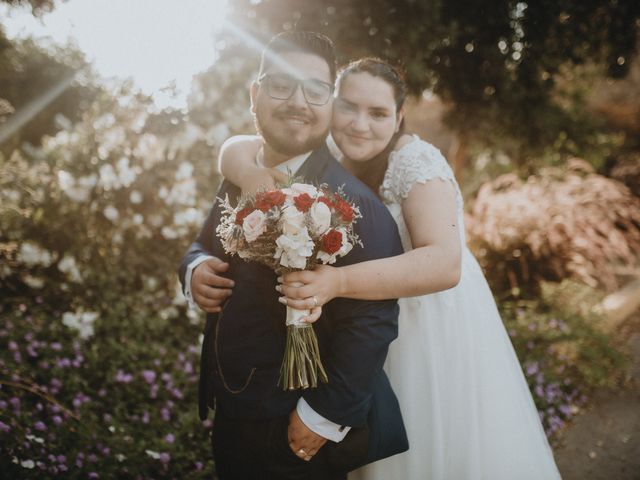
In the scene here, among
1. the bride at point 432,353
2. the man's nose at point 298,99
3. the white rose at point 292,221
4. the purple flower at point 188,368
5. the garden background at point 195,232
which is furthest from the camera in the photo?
the purple flower at point 188,368

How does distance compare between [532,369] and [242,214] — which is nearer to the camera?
[242,214]

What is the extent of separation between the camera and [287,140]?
1945mm

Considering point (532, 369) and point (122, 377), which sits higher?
point (122, 377)

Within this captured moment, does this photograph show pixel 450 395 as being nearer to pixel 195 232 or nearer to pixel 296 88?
pixel 296 88

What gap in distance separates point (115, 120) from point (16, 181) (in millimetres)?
1164

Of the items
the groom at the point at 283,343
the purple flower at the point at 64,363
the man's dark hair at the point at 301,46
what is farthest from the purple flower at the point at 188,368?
the man's dark hair at the point at 301,46

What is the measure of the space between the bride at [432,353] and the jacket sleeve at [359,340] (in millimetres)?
270

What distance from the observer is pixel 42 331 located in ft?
13.1

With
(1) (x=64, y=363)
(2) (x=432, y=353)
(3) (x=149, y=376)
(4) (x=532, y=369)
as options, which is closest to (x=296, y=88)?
(2) (x=432, y=353)

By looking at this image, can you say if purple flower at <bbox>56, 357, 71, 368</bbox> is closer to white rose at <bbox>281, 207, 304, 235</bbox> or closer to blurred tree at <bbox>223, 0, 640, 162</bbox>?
white rose at <bbox>281, 207, 304, 235</bbox>

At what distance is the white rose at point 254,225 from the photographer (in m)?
1.47

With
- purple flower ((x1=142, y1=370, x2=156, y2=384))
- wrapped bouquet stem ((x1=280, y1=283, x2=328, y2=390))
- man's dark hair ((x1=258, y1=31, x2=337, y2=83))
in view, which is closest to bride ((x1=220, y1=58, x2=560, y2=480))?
man's dark hair ((x1=258, y1=31, x2=337, y2=83))

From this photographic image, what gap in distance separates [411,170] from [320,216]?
28.8 inches

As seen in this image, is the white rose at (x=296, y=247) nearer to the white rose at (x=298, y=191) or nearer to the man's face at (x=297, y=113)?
the white rose at (x=298, y=191)
